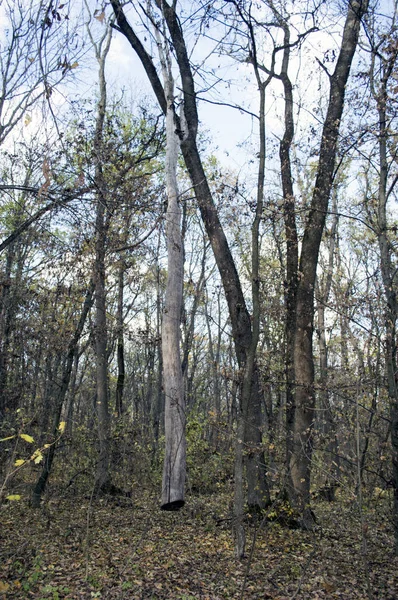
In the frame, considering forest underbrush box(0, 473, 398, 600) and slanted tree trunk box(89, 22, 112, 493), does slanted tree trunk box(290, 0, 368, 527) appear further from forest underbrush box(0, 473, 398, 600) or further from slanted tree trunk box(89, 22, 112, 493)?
slanted tree trunk box(89, 22, 112, 493)

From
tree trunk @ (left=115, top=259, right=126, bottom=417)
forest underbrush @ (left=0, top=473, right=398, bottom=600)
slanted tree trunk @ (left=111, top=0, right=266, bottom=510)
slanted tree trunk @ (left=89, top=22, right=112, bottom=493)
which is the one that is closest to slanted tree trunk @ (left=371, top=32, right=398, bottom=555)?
forest underbrush @ (left=0, top=473, right=398, bottom=600)

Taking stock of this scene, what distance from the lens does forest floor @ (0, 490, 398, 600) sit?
211 inches

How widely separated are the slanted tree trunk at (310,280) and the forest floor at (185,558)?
2.98ft

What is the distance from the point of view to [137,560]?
644 cm

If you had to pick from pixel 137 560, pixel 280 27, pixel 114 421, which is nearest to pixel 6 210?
pixel 114 421

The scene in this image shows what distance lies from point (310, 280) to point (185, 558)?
4.91 m

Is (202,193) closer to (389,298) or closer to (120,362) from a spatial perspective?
(389,298)

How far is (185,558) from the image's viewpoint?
6.52 meters

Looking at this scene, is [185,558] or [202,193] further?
[202,193]

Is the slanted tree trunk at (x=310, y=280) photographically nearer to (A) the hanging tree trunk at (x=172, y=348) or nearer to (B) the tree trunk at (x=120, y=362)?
(A) the hanging tree trunk at (x=172, y=348)

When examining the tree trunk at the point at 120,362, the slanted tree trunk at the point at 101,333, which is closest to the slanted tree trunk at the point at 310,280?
the slanted tree trunk at the point at 101,333

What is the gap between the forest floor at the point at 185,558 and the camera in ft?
17.6

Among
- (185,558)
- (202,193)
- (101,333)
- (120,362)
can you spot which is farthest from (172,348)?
(120,362)

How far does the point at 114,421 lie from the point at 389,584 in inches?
296
